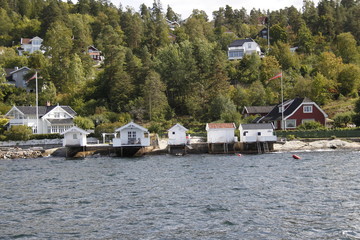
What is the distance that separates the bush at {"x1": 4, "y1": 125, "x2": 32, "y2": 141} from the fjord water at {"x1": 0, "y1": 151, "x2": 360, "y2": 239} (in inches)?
1009

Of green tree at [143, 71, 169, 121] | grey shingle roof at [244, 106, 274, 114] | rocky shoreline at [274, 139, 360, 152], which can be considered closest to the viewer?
rocky shoreline at [274, 139, 360, 152]

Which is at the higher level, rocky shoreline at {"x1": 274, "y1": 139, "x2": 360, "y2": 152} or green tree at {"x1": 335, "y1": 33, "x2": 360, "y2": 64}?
green tree at {"x1": 335, "y1": 33, "x2": 360, "y2": 64}

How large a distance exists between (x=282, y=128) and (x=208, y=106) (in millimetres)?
15482

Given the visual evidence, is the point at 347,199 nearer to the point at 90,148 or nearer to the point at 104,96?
the point at 90,148

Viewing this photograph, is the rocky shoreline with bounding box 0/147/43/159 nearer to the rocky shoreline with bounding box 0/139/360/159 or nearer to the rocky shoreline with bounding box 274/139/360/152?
the rocky shoreline with bounding box 0/139/360/159

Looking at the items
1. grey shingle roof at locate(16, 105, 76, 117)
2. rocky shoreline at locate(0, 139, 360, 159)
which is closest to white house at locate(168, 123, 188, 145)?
rocky shoreline at locate(0, 139, 360, 159)

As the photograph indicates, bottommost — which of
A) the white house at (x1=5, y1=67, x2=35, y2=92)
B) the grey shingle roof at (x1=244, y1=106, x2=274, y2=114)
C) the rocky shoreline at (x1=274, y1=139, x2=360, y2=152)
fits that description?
the rocky shoreline at (x1=274, y1=139, x2=360, y2=152)

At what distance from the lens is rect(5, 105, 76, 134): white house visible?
70.2 metres

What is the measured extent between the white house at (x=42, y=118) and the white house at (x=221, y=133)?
2734 cm

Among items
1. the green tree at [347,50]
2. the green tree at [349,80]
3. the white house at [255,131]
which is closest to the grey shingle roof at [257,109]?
the green tree at [349,80]

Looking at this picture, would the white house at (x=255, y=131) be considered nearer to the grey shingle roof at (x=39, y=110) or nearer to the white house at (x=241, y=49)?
the grey shingle roof at (x=39, y=110)

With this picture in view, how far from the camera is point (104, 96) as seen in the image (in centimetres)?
8550

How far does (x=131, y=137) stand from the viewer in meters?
56.4

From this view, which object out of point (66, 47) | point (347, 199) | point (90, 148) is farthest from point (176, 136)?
point (66, 47)
